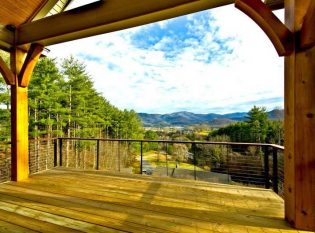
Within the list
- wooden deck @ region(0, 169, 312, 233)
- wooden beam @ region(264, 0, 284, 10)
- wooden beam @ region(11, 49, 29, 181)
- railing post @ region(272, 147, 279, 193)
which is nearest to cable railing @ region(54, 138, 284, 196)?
railing post @ region(272, 147, 279, 193)

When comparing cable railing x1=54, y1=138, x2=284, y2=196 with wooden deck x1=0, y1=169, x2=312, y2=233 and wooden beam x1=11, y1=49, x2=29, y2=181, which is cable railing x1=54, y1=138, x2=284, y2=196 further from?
wooden beam x1=11, y1=49, x2=29, y2=181

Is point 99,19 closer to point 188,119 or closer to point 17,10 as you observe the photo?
point 17,10

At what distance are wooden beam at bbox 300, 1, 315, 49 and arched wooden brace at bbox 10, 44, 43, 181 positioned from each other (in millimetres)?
4149

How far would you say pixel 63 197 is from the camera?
3.06 meters

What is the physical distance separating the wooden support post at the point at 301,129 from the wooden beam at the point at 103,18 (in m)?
1.02

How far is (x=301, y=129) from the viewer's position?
7.00 ft

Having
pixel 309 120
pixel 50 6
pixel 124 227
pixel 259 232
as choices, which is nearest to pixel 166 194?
pixel 124 227

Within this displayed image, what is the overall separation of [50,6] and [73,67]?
45.9ft

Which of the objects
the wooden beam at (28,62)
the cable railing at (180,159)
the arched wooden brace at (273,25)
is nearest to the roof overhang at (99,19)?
the wooden beam at (28,62)

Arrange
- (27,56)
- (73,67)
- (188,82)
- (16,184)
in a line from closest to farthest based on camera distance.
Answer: (16,184) < (27,56) < (73,67) < (188,82)

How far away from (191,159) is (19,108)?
1045 centimetres

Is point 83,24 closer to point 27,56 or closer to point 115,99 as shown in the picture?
point 27,56

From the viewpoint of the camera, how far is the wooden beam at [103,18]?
2.75 metres

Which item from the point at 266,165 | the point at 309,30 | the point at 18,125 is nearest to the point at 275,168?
the point at 266,165
